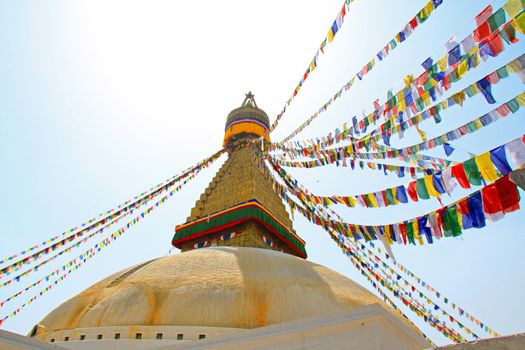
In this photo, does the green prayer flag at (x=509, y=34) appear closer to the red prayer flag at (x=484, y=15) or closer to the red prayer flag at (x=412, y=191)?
the red prayer flag at (x=484, y=15)

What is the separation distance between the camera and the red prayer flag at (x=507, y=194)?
388 cm

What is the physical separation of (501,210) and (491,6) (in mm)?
2298

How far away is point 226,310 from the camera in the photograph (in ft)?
21.2

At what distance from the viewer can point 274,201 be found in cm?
1535

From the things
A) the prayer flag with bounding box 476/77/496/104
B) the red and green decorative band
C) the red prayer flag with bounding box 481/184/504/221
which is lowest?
the red prayer flag with bounding box 481/184/504/221

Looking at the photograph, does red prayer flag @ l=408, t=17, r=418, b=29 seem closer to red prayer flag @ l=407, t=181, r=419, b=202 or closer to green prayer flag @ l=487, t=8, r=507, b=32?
A: green prayer flag @ l=487, t=8, r=507, b=32

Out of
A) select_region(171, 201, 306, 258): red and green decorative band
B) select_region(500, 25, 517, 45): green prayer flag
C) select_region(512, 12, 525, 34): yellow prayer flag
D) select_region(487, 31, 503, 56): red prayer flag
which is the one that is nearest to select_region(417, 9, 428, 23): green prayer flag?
select_region(487, 31, 503, 56): red prayer flag

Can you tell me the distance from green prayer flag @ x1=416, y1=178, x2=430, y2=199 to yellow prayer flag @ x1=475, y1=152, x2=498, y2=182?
31.1 inches

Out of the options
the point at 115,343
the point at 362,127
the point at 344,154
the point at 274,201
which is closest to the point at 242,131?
the point at 274,201

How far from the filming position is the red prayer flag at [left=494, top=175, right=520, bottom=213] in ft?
12.7

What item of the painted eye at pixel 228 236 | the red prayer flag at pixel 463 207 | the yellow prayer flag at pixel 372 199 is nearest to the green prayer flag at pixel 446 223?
the red prayer flag at pixel 463 207

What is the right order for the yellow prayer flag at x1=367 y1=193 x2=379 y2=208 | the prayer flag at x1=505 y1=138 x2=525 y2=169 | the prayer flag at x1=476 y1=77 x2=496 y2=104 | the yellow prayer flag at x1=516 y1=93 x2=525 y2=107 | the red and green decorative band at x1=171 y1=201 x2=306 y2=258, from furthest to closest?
the red and green decorative band at x1=171 y1=201 x2=306 y2=258 → the yellow prayer flag at x1=367 y1=193 x2=379 y2=208 → the prayer flag at x1=476 y1=77 x2=496 y2=104 → the yellow prayer flag at x1=516 y1=93 x2=525 y2=107 → the prayer flag at x1=505 y1=138 x2=525 y2=169

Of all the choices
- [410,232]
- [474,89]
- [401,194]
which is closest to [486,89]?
[474,89]

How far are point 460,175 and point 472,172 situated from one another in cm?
15
